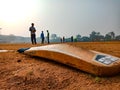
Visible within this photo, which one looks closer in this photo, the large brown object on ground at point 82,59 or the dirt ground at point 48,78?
the dirt ground at point 48,78

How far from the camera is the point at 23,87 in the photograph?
627 centimetres

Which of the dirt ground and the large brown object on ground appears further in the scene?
the large brown object on ground

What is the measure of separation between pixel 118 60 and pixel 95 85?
115 centimetres

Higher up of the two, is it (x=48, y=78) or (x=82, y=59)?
(x=82, y=59)

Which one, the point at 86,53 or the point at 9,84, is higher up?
the point at 86,53

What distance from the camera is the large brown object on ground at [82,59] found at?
260 inches

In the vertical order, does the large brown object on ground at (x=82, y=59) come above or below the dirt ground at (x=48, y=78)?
above

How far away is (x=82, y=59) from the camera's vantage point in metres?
6.84

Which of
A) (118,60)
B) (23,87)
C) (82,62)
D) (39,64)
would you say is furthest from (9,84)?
(118,60)

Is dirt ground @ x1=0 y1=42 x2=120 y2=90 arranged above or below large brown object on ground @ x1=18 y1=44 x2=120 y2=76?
below

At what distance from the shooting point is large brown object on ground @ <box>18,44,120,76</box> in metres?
6.61

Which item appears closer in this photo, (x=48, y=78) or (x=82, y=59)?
(x=48, y=78)

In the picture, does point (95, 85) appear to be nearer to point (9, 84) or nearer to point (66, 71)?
point (66, 71)

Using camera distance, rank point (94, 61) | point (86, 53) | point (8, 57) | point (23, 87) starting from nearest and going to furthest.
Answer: point (23, 87) < point (94, 61) < point (86, 53) < point (8, 57)
